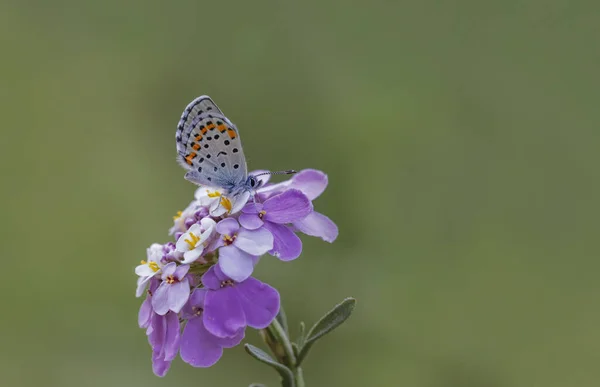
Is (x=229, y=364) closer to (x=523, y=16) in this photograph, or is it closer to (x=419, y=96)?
(x=419, y=96)

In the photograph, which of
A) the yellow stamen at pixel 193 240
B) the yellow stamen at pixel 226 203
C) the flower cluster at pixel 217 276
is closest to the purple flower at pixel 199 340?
the flower cluster at pixel 217 276

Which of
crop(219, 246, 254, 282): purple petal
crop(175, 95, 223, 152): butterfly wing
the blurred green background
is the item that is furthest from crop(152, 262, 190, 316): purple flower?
the blurred green background

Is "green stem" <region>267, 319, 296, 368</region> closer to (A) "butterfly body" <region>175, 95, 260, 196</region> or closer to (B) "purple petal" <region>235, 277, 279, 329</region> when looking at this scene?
(B) "purple petal" <region>235, 277, 279, 329</region>

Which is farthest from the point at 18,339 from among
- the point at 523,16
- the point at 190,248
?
the point at 523,16

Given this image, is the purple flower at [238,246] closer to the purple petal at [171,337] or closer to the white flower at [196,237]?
the white flower at [196,237]

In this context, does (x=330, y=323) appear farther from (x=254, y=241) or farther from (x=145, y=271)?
(x=145, y=271)

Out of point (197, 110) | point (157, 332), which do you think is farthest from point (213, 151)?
point (157, 332)
